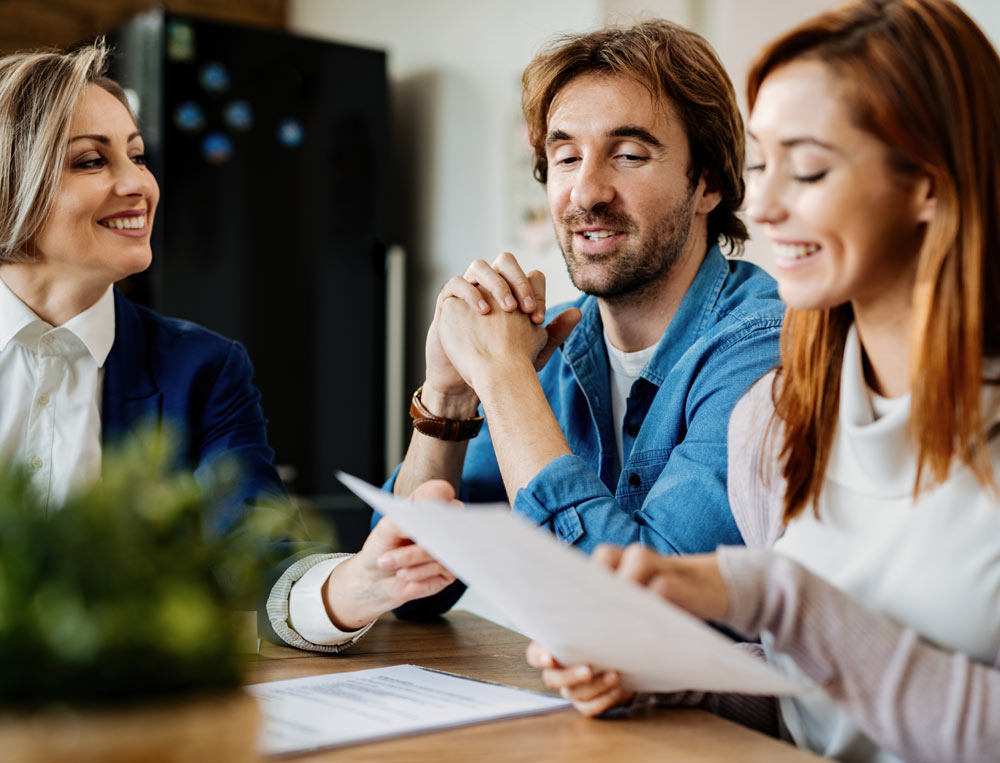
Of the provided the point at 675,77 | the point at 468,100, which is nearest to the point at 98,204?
the point at 675,77

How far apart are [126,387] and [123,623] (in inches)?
43.5

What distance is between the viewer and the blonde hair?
5.10ft

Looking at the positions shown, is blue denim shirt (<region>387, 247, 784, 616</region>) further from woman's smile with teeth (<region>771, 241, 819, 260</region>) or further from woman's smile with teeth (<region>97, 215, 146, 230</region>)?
woman's smile with teeth (<region>97, 215, 146, 230</region>)

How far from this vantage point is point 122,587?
1.67 ft

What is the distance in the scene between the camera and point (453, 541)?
702 mm

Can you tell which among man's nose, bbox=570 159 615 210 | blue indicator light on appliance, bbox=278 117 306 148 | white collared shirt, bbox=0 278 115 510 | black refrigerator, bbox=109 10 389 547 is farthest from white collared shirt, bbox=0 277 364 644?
blue indicator light on appliance, bbox=278 117 306 148

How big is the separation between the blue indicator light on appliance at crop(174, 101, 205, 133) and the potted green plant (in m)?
2.84

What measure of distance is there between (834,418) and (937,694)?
0.25 m

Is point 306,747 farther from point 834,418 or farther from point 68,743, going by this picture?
point 834,418

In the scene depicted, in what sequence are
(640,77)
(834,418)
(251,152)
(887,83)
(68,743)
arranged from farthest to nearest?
(251,152) → (640,77) → (834,418) → (887,83) → (68,743)

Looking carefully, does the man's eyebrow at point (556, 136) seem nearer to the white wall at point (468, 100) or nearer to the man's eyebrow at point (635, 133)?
the man's eyebrow at point (635, 133)

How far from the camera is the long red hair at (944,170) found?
800 mm

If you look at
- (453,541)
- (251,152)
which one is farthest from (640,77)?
(251,152)

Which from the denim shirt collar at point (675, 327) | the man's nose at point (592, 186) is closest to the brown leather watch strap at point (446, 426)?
the denim shirt collar at point (675, 327)
